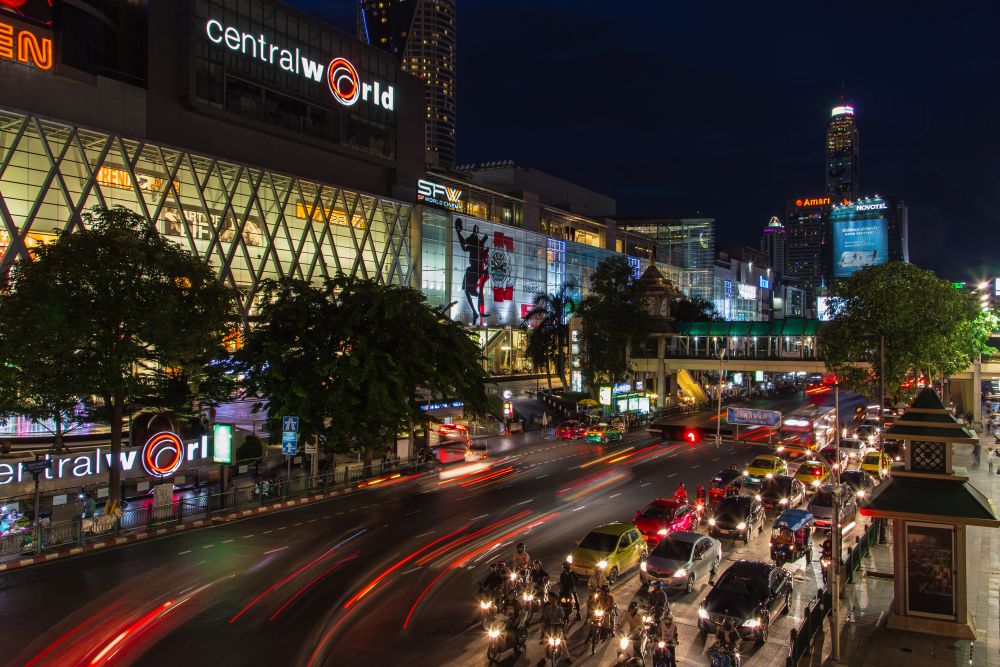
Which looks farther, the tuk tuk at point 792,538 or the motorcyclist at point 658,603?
the tuk tuk at point 792,538

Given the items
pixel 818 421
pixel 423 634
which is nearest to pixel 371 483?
pixel 423 634

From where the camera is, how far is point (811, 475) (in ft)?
121

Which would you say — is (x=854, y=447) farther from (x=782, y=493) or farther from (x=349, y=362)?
(x=349, y=362)

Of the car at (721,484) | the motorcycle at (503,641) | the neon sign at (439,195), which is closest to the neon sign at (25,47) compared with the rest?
the neon sign at (439,195)

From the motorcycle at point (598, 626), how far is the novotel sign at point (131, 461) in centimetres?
2093

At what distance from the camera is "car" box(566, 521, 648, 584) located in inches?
846

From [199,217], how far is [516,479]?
101ft

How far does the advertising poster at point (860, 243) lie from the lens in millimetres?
153625

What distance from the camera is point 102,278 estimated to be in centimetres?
2770

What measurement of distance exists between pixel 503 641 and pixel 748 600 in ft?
20.5

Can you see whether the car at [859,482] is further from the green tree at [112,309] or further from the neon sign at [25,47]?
the neon sign at [25,47]

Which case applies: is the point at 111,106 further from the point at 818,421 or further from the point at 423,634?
the point at 818,421

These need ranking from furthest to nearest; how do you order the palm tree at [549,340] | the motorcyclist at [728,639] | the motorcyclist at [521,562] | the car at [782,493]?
the palm tree at [549,340], the car at [782,493], the motorcyclist at [521,562], the motorcyclist at [728,639]

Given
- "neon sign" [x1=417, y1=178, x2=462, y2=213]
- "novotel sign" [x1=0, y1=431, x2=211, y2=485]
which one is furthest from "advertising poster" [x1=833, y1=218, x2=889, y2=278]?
"novotel sign" [x1=0, y1=431, x2=211, y2=485]
